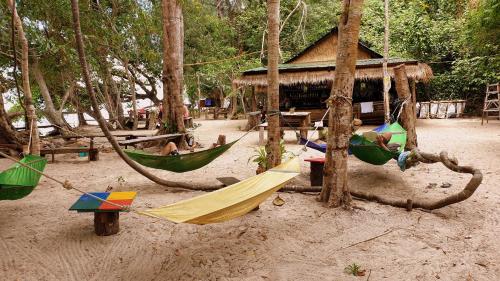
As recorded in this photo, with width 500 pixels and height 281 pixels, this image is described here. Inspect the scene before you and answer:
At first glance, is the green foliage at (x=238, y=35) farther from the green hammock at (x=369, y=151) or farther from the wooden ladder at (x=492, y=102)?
the green hammock at (x=369, y=151)

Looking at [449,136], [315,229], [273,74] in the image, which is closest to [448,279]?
[315,229]

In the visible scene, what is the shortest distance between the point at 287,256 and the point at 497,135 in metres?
6.82

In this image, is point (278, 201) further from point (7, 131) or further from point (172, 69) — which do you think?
point (7, 131)

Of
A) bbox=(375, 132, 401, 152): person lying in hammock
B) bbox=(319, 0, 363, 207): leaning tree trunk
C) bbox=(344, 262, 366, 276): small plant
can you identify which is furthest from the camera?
bbox=(375, 132, 401, 152): person lying in hammock

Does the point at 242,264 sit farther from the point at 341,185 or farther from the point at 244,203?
the point at 341,185

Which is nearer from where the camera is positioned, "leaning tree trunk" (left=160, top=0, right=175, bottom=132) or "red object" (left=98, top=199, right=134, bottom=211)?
"red object" (left=98, top=199, right=134, bottom=211)

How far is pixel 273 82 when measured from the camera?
134 inches

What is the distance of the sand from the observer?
1950mm

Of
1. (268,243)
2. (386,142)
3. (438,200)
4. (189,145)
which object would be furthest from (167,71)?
(438,200)

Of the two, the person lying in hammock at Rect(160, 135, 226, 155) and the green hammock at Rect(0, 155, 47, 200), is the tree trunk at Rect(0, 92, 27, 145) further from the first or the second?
the green hammock at Rect(0, 155, 47, 200)

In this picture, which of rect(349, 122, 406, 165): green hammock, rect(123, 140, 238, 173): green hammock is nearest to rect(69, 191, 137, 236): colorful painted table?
rect(123, 140, 238, 173): green hammock

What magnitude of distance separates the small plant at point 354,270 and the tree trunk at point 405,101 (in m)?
2.94

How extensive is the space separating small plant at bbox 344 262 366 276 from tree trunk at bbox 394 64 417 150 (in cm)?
294

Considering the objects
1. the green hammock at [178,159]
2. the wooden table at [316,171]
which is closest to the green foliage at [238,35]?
the green hammock at [178,159]
